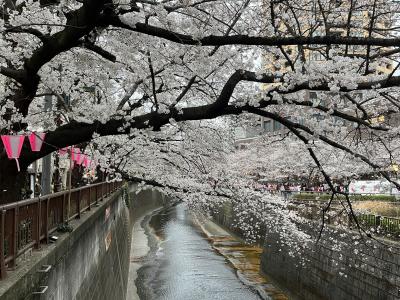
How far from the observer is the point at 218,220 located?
49.6 m

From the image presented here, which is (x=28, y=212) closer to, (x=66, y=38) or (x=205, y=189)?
(x=66, y=38)

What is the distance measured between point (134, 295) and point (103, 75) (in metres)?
13.5

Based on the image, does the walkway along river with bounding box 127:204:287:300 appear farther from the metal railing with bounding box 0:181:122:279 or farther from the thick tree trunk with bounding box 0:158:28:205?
the thick tree trunk with bounding box 0:158:28:205

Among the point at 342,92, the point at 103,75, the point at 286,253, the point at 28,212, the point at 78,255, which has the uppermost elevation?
the point at 103,75

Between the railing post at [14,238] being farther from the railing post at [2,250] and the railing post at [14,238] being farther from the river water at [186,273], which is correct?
the river water at [186,273]

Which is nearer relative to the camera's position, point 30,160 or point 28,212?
point 28,212

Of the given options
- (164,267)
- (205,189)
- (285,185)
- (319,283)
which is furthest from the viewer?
(285,185)

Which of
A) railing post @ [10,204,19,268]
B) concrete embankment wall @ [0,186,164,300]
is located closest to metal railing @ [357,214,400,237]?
concrete embankment wall @ [0,186,164,300]

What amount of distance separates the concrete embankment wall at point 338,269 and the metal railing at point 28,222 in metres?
7.34

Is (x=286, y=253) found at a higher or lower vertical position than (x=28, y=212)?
lower

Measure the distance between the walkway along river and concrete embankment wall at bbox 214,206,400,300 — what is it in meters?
1.36

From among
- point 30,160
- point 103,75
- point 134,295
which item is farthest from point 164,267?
point 30,160

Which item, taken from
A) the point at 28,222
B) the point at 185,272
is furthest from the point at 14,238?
the point at 185,272

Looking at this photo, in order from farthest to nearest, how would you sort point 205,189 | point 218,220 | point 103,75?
point 218,220 < point 205,189 < point 103,75
